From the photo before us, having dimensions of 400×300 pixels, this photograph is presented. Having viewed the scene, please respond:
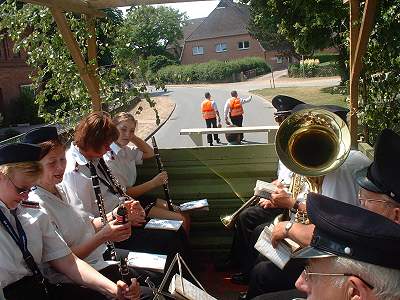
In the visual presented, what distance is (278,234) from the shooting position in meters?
3.12

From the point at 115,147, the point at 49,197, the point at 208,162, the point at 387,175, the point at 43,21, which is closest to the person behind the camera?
the point at 387,175

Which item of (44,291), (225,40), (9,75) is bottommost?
(44,291)

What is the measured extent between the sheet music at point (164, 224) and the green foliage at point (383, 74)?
2.93 m

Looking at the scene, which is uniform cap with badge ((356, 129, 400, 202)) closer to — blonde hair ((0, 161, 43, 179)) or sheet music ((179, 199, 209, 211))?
blonde hair ((0, 161, 43, 179))

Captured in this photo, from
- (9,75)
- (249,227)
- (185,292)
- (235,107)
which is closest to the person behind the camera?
(185,292)

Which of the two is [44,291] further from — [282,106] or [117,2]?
[117,2]

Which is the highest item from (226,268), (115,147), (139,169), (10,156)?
(10,156)

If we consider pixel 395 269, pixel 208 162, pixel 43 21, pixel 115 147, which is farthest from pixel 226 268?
pixel 43 21

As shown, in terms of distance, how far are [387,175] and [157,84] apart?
385cm

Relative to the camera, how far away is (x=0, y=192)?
8.79 ft

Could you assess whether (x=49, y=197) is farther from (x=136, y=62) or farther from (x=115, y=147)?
(x=136, y=62)

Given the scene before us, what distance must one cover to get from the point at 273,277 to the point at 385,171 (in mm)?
1162

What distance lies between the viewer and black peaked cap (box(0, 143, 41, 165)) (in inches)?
106

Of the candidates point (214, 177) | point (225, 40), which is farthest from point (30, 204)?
point (225, 40)
